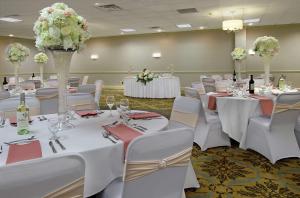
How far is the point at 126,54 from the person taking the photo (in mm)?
15867

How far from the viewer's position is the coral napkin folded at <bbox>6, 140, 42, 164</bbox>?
4.91ft

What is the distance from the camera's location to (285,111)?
350 cm

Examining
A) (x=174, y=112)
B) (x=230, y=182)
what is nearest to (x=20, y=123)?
(x=174, y=112)

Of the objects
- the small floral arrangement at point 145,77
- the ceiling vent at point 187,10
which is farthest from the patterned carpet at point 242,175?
the small floral arrangement at point 145,77

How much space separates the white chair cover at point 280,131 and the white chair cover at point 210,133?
604 mm

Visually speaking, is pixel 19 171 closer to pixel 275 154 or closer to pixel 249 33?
pixel 275 154

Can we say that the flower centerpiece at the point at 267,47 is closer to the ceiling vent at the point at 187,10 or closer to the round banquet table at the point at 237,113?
the round banquet table at the point at 237,113

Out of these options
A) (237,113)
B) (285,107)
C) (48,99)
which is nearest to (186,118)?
(285,107)

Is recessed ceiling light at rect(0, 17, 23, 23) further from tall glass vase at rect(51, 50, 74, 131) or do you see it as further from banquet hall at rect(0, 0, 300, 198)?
tall glass vase at rect(51, 50, 74, 131)

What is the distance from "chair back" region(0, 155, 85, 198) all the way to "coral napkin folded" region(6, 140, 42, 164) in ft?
1.59

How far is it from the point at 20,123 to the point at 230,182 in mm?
2287

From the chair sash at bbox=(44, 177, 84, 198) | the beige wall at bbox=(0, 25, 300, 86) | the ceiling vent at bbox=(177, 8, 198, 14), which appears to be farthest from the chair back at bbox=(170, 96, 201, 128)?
the beige wall at bbox=(0, 25, 300, 86)

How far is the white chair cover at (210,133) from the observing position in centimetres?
423

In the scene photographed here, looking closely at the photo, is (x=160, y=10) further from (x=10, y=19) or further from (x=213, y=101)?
(x=10, y=19)
